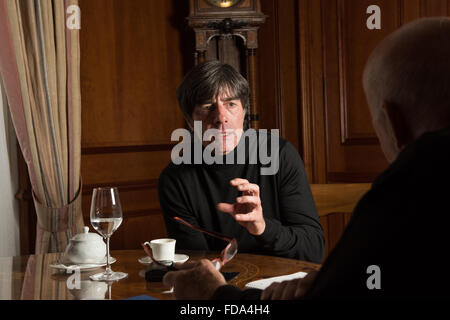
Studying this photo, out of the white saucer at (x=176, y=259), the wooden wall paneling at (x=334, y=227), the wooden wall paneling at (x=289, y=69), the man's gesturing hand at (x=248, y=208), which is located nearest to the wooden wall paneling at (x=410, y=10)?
the wooden wall paneling at (x=289, y=69)

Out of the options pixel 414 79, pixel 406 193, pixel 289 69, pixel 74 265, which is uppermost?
pixel 289 69

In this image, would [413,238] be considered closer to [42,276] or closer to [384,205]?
[384,205]

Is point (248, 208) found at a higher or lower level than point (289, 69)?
lower

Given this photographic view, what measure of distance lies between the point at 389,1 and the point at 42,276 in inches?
107

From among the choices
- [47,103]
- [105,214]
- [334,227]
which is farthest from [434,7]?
[105,214]

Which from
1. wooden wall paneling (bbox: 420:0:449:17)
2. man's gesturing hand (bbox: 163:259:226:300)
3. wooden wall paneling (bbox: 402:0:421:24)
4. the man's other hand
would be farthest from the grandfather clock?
the man's other hand

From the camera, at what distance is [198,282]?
103 centimetres

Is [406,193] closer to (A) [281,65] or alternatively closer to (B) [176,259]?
(B) [176,259]

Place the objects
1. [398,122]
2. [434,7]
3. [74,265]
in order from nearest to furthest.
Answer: [398,122] < [74,265] < [434,7]

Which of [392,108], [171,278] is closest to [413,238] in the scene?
[392,108]

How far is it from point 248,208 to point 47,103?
6.05 feet

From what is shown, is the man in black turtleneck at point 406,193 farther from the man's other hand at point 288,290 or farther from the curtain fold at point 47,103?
the curtain fold at point 47,103

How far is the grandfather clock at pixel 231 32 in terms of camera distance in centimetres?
314

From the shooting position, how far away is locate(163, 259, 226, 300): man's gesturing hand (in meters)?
1.01
